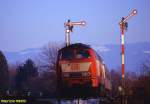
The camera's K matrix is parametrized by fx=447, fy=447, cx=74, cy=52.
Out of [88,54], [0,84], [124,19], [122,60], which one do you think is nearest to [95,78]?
[88,54]

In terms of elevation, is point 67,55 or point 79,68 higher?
point 67,55

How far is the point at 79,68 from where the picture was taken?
34.8 m

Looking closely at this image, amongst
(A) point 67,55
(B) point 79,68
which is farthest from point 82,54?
(A) point 67,55

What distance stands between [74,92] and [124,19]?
988cm

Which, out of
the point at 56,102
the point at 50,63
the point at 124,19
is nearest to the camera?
the point at 56,102

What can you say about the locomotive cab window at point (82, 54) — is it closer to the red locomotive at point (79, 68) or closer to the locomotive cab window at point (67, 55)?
the red locomotive at point (79, 68)

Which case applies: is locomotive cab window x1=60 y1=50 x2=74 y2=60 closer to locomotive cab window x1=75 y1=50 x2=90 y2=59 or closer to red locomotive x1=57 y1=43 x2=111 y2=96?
red locomotive x1=57 y1=43 x2=111 y2=96

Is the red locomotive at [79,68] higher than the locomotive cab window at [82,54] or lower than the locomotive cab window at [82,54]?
lower

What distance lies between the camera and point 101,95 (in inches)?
1435

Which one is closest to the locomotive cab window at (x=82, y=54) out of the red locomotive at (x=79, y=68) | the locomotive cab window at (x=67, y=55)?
the red locomotive at (x=79, y=68)

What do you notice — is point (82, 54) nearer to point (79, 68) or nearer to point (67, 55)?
point (79, 68)

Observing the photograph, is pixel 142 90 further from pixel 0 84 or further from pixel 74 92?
pixel 0 84

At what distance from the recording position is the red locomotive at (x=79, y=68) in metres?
34.3

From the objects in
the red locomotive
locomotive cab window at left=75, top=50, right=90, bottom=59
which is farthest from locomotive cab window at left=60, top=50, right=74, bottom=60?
locomotive cab window at left=75, top=50, right=90, bottom=59
